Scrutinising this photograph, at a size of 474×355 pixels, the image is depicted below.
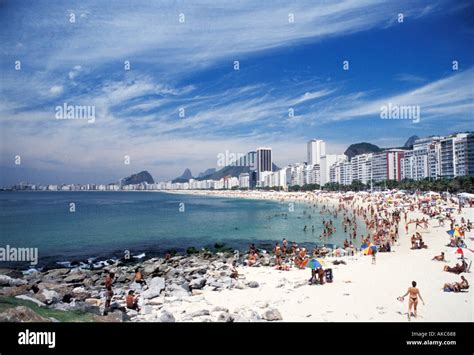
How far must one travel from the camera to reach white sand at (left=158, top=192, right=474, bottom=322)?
5371mm

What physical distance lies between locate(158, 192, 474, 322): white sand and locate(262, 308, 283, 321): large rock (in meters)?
0.14

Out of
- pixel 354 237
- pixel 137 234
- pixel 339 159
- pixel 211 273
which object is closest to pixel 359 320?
pixel 211 273

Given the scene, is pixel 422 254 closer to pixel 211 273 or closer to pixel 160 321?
pixel 211 273

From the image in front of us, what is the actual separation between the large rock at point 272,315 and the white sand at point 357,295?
14cm

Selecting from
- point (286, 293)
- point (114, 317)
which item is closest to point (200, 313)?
point (114, 317)

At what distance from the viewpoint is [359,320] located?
5.23 meters

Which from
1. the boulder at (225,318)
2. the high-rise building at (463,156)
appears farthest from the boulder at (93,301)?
the high-rise building at (463,156)

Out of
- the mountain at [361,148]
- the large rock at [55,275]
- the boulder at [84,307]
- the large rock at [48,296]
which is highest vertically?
the mountain at [361,148]

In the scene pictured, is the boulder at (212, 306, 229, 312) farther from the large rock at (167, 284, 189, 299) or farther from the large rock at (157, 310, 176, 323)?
the large rock at (167, 284, 189, 299)

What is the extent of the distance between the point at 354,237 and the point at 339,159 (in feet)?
201

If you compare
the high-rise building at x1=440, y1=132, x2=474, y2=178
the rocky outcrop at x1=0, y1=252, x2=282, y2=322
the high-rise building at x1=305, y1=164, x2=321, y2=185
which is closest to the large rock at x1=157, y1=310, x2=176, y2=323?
the rocky outcrop at x1=0, y1=252, x2=282, y2=322

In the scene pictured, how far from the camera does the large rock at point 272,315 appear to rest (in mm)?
5371

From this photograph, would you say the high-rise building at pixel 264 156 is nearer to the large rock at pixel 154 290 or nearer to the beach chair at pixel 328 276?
the beach chair at pixel 328 276

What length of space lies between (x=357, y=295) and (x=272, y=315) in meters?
2.07
